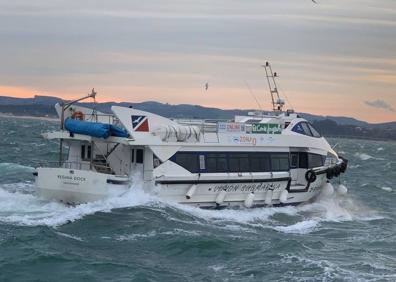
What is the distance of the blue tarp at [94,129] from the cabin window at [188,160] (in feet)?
6.88

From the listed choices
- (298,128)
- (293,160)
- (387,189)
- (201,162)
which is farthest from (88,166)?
(387,189)

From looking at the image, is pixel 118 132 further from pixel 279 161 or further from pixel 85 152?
pixel 279 161

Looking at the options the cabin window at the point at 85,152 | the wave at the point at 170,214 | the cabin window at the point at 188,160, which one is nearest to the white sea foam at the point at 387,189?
the wave at the point at 170,214

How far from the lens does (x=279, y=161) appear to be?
27.7m

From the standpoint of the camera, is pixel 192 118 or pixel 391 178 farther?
pixel 391 178

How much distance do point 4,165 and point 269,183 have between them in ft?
59.3

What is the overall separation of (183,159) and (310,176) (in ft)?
20.0

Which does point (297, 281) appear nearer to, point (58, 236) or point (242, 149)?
point (58, 236)

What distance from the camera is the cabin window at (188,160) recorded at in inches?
971

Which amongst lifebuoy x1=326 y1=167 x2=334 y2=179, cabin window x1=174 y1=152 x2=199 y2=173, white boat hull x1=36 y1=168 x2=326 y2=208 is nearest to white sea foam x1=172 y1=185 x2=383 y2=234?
white boat hull x1=36 y1=168 x2=326 y2=208

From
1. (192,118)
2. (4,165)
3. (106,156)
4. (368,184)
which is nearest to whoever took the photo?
(106,156)

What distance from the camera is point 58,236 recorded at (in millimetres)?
19062

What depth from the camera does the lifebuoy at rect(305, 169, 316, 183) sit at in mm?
28172

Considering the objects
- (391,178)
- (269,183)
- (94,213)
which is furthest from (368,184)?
(94,213)
